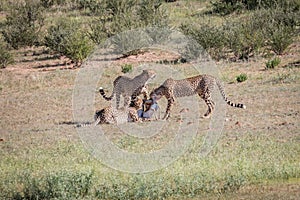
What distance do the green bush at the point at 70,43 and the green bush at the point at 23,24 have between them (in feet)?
6.29

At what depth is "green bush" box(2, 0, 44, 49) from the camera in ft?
102

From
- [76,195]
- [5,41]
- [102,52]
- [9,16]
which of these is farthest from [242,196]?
[9,16]

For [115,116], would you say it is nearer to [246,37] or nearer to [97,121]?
[97,121]

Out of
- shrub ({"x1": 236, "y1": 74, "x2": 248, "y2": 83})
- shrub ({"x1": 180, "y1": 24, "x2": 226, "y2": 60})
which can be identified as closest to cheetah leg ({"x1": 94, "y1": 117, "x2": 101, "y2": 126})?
shrub ({"x1": 236, "y1": 74, "x2": 248, "y2": 83})

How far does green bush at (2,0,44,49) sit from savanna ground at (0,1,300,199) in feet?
25.7

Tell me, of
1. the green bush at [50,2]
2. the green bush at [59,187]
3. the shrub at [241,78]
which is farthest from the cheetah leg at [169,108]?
the green bush at [50,2]

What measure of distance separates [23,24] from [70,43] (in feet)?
23.1

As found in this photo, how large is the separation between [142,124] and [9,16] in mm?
20004

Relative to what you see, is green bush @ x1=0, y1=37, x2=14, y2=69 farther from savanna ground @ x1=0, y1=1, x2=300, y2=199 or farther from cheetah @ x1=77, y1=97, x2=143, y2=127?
cheetah @ x1=77, y1=97, x2=143, y2=127

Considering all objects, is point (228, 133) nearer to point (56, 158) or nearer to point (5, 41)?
point (56, 158)

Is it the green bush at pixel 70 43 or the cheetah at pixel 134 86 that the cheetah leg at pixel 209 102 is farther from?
the green bush at pixel 70 43

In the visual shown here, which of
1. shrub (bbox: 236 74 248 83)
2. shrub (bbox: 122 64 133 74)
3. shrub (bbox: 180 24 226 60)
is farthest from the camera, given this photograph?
shrub (bbox: 180 24 226 60)

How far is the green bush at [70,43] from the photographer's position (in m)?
26.7

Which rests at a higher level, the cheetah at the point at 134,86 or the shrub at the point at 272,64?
the cheetah at the point at 134,86
